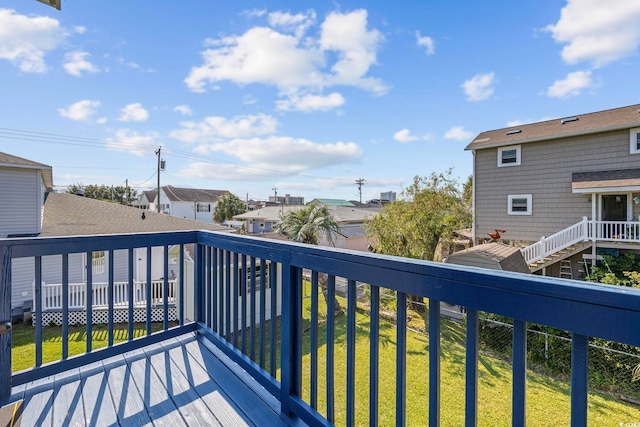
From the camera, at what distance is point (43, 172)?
10.6 m

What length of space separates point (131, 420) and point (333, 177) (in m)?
46.8

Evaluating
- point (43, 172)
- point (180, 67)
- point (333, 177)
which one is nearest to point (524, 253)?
point (180, 67)

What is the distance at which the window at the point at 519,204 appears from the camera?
37.9ft

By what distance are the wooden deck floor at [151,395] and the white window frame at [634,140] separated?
1314 centimetres

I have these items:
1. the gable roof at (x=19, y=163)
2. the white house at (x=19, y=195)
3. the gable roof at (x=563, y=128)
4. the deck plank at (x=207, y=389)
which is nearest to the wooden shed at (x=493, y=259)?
the gable roof at (x=563, y=128)

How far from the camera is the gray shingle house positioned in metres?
9.82

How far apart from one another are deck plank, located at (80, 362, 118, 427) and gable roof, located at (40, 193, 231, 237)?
9.39 metres

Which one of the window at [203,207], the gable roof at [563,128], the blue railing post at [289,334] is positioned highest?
the gable roof at [563,128]

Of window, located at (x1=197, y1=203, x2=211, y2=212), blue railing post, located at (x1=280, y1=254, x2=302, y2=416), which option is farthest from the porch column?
window, located at (x1=197, y1=203, x2=211, y2=212)

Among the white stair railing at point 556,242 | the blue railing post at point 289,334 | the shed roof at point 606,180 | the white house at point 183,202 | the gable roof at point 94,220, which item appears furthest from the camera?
the white house at point 183,202

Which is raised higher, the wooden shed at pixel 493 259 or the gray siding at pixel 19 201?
the gray siding at pixel 19 201

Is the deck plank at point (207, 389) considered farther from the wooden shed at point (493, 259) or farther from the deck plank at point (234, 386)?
the wooden shed at point (493, 259)

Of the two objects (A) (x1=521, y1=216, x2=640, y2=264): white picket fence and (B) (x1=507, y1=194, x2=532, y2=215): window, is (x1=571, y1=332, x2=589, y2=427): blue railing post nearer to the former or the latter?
(A) (x1=521, y1=216, x2=640, y2=264): white picket fence

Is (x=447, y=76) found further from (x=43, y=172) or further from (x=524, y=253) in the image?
(x=43, y=172)
